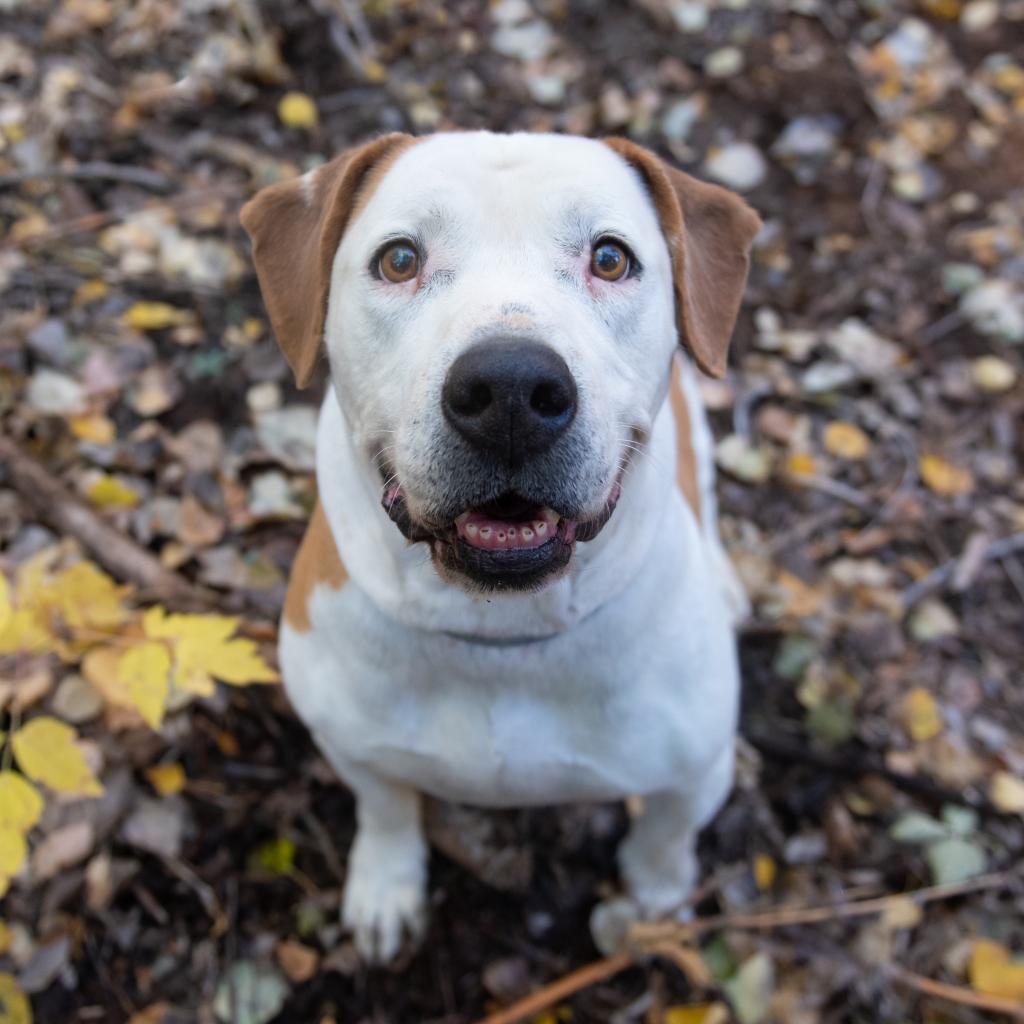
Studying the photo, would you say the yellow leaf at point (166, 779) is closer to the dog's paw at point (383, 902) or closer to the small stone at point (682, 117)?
the dog's paw at point (383, 902)

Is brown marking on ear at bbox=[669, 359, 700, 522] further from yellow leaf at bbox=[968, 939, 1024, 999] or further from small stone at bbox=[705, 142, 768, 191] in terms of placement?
small stone at bbox=[705, 142, 768, 191]

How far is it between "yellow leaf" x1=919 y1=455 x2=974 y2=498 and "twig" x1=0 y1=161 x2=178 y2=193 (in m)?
3.11

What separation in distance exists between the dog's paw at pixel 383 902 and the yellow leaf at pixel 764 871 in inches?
38.1

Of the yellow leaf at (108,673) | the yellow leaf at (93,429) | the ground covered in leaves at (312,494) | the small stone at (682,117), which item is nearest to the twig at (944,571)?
the ground covered in leaves at (312,494)

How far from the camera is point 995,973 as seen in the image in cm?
269

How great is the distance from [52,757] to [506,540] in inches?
42.8

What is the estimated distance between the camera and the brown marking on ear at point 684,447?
2.55 metres

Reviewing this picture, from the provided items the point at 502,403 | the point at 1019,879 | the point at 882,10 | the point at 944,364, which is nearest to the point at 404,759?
the point at 502,403

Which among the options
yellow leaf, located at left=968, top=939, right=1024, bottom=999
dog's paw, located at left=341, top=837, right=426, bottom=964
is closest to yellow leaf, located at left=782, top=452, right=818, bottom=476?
yellow leaf, located at left=968, top=939, right=1024, bottom=999

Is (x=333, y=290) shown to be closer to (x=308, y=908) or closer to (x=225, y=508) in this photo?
(x=225, y=508)

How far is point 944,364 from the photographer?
4.04 metres

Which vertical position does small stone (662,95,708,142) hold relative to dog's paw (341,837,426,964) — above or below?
above

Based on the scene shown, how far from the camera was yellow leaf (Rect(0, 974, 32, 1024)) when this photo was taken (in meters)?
2.42

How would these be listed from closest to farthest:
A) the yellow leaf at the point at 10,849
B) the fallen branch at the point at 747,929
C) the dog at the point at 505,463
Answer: the dog at the point at 505,463, the yellow leaf at the point at 10,849, the fallen branch at the point at 747,929
